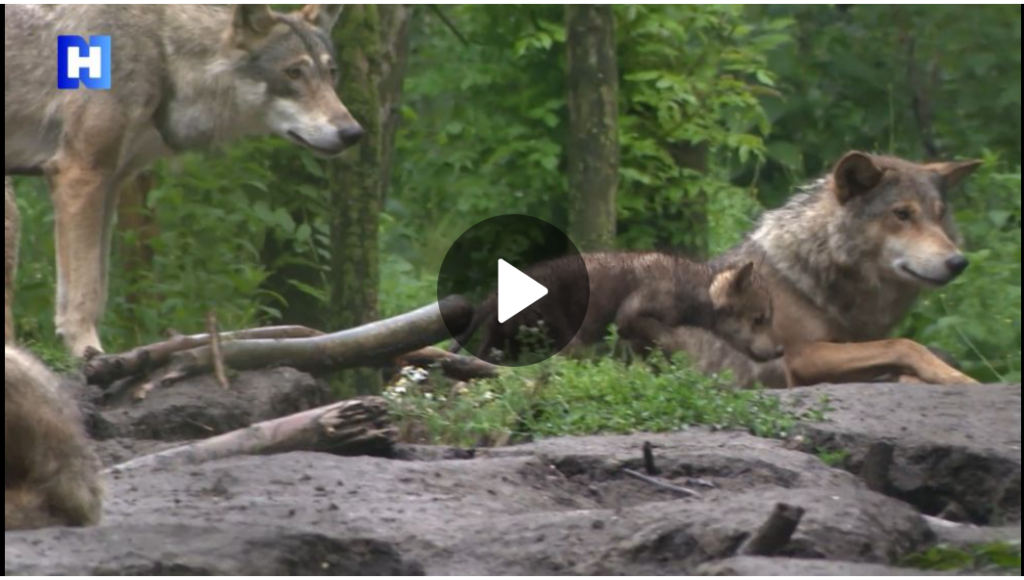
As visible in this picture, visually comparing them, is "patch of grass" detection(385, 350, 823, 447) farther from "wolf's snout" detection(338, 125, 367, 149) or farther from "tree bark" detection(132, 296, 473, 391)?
"wolf's snout" detection(338, 125, 367, 149)

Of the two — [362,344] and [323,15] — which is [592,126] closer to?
[323,15]

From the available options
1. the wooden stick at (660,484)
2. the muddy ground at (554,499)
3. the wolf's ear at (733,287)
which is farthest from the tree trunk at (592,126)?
the wooden stick at (660,484)

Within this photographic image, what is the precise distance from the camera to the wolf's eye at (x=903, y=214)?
7.81 metres

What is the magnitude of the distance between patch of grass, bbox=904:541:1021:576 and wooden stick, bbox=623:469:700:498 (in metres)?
0.81

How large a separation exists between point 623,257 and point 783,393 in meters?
1.33

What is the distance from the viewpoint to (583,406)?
20.6 ft

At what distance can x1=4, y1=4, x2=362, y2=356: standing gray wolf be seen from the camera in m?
7.71

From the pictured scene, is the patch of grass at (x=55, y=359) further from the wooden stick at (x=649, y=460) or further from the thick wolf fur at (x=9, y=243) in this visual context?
the wooden stick at (x=649, y=460)

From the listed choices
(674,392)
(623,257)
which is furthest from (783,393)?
(623,257)

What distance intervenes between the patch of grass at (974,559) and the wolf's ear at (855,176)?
343 cm

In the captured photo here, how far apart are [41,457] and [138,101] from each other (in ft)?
12.4

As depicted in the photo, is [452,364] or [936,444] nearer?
[936,444]

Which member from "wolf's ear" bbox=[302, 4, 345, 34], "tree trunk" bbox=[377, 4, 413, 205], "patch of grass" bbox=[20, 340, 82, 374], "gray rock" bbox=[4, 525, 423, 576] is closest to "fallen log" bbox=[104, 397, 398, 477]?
"gray rock" bbox=[4, 525, 423, 576]

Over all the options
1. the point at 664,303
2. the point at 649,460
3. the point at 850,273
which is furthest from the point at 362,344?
the point at 850,273
